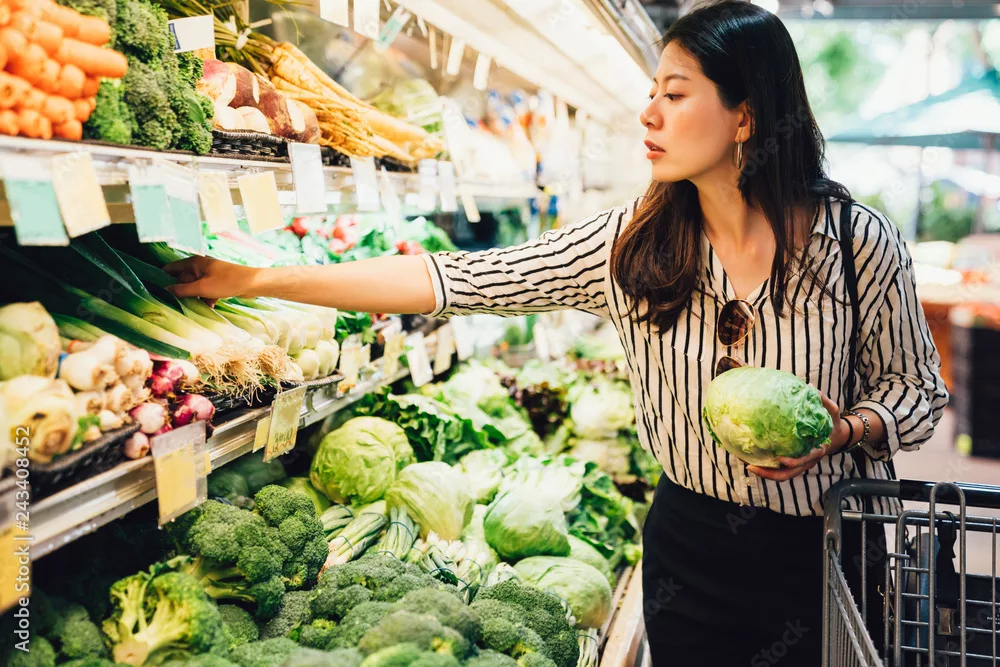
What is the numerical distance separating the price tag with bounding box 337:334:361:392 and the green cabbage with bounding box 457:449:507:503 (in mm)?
581

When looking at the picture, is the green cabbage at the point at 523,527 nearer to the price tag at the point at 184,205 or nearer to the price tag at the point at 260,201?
the price tag at the point at 260,201

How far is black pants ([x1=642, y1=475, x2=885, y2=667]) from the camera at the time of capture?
1.86 metres

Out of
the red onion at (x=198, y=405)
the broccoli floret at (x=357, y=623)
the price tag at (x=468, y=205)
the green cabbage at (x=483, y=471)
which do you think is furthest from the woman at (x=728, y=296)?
the price tag at (x=468, y=205)

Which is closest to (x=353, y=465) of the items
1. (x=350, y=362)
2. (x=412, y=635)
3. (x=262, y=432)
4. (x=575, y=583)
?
(x=350, y=362)

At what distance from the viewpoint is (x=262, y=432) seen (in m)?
1.74

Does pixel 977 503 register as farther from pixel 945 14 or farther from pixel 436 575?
pixel 945 14

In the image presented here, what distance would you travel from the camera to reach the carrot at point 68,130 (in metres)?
1.16

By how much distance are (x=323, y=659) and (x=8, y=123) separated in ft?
2.93

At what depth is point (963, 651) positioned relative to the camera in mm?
1398

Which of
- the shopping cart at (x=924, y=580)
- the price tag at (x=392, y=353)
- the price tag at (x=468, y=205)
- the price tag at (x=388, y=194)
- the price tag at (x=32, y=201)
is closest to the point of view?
the price tag at (x=32, y=201)

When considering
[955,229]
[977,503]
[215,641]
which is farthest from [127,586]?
[955,229]

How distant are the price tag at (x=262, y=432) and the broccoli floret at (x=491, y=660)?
24.9 inches

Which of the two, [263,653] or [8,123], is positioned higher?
[8,123]

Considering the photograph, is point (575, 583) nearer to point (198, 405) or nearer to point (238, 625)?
point (238, 625)
